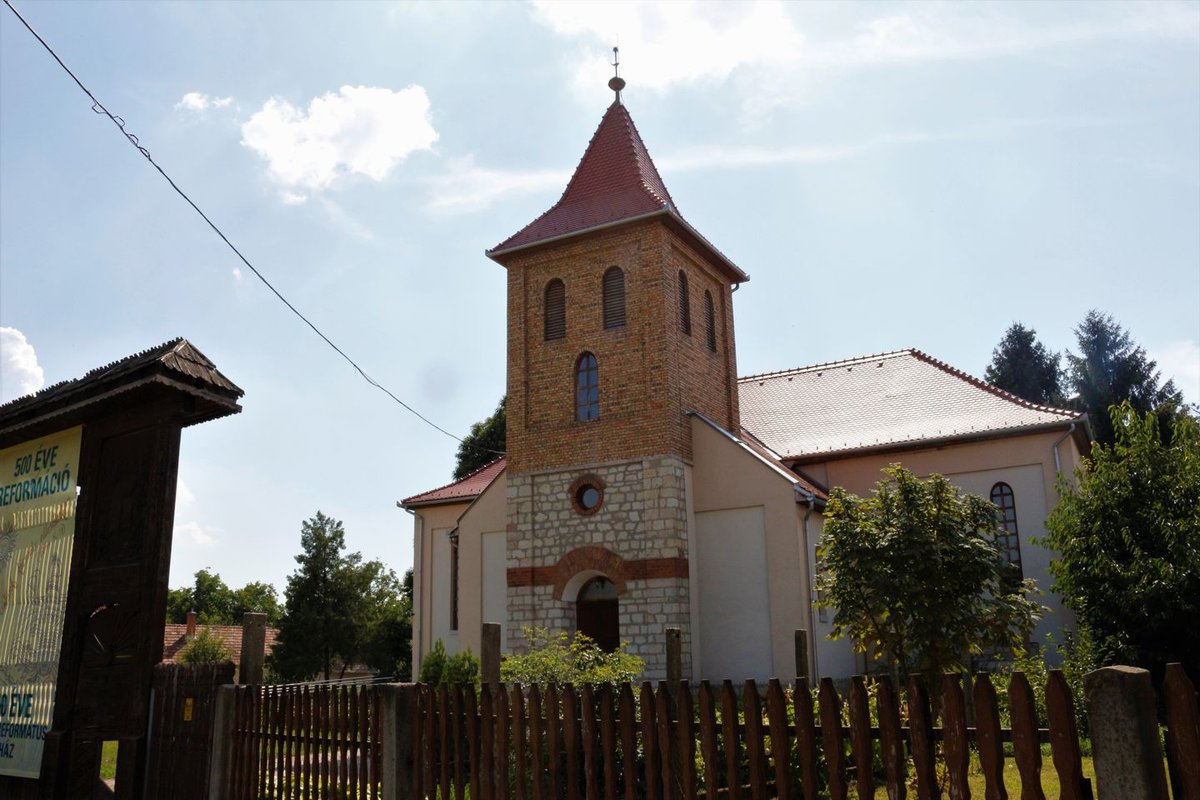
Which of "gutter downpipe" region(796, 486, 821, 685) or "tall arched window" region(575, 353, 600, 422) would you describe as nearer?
"gutter downpipe" region(796, 486, 821, 685)

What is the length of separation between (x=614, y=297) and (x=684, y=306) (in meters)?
1.57

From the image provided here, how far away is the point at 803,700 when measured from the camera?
476 centimetres

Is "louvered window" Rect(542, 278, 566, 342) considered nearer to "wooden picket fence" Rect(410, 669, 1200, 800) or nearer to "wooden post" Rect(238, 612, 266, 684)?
"wooden post" Rect(238, 612, 266, 684)

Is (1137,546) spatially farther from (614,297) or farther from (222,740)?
(222,740)

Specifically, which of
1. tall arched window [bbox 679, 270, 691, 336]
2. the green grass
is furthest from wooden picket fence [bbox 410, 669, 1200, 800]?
tall arched window [bbox 679, 270, 691, 336]

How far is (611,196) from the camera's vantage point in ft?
68.7

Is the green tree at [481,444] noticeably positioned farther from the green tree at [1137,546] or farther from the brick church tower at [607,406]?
the green tree at [1137,546]

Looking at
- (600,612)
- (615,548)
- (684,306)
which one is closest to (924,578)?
(615,548)

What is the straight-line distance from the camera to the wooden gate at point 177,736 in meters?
7.27

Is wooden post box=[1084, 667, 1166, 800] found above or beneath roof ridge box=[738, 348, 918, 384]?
beneath

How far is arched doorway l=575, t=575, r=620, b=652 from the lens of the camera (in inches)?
755

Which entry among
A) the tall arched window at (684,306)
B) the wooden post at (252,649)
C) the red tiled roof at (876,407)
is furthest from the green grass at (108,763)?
the red tiled roof at (876,407)

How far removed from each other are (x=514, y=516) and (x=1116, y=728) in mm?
16763

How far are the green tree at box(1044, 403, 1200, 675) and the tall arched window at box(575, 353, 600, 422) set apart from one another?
8822mm
